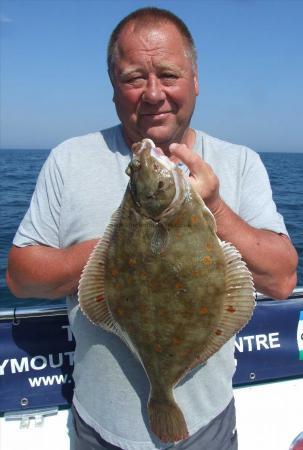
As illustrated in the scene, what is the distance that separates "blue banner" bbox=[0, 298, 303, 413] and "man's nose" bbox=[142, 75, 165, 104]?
5.52ft

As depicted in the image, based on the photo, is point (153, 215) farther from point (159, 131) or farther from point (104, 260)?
point (159, 131)

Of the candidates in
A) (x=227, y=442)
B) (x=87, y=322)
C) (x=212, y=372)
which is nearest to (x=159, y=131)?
(x=87, y=322)

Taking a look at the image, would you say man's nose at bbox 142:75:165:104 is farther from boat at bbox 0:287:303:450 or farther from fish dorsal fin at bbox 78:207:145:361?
boat at bbox 0:287:303:450

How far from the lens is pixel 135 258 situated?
1.90m

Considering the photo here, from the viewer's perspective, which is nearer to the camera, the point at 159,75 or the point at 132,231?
the point at 132,231

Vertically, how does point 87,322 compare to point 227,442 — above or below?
above

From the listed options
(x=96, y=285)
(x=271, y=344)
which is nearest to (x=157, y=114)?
(x=96, y=285)

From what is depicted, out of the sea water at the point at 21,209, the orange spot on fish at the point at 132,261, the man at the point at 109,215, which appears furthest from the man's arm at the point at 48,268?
the sea water at the point at 21,209

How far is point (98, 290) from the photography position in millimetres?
1997

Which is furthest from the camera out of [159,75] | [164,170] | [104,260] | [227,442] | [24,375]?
[24,375]

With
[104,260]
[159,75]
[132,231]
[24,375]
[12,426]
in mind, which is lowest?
[12,426]

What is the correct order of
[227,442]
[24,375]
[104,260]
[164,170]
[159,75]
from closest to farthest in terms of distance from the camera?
[164,170] → [104,260] → [159,75] → [227,442] → [24,375]

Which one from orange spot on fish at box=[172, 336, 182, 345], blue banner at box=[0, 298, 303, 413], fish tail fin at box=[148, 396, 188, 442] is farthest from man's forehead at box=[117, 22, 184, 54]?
blue banner at box=[0, 298, 303, 413]

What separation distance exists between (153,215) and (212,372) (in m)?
0.91
